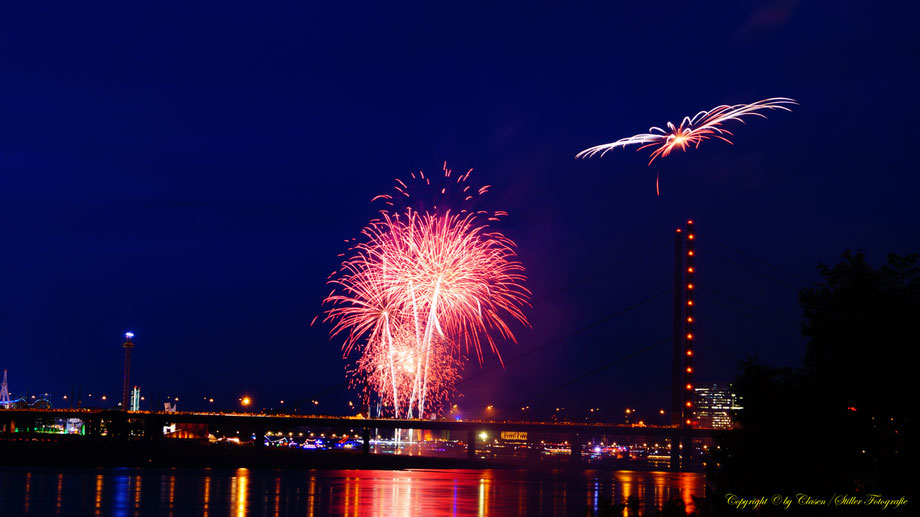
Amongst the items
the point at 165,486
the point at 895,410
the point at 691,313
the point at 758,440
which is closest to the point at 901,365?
the point at 895,410

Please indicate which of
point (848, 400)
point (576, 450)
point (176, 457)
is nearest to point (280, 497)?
point (848, 400)

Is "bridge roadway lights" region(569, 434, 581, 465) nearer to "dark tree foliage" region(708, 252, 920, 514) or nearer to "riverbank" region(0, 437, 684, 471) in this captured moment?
"riverbank" region(0, 437, 684, 471)

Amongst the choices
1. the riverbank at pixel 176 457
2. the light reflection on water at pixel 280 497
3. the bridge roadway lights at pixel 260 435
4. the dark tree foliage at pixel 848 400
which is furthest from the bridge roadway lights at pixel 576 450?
the dark tree foliage at pixel 848 400

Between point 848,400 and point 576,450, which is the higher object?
point 848,400

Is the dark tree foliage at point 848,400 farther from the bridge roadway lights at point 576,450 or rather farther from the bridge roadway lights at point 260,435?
the bridge roadway lights at point 576,450

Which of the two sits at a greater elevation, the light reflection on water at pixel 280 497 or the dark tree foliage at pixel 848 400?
the dark tree foliage at pixel 848 400

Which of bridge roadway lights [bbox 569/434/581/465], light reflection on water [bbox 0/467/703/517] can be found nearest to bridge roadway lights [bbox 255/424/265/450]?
bridge roadway lights [bbox 569/434/581/465]

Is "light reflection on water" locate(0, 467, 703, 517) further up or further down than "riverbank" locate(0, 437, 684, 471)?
further up

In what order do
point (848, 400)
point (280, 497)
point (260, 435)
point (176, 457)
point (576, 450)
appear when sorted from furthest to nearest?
point (576, 450) < point (260, 435) < point (176, 457) < point (280, 497) < point (848, 400)

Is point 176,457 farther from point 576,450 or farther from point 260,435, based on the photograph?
point 576,450
